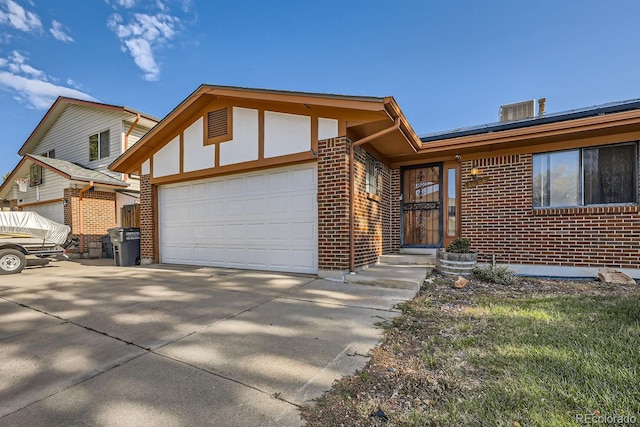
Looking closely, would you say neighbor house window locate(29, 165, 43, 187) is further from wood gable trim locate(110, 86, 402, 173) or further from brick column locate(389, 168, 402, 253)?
brick column locate(389, 168, 402, 253)

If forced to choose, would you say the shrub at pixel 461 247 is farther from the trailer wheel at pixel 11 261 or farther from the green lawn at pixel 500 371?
the trailer wheel at pixel 11 261

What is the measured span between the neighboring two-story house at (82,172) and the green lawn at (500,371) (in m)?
10.4

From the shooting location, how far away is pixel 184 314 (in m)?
3.51

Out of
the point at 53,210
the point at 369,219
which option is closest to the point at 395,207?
the point at 369,219

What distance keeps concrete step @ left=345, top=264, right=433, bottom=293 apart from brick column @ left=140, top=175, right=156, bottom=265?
243 inches

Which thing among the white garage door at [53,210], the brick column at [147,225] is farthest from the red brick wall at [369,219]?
the white garage door at [53,210]

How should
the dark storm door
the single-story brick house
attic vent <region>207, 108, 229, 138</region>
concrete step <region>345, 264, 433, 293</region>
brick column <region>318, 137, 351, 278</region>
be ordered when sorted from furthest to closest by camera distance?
the dark storm door → attic vent <region>207, 108, 229, 138</region> → the single-story brick house → brick column <region>318, 137, 351, 278</region> → concrete step <region>345, 264, 433, 293</region>

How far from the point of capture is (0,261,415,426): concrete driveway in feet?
5.76

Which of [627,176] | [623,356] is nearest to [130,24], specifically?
[623,356]

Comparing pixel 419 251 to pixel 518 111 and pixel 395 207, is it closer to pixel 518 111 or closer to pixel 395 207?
pixel 395 207

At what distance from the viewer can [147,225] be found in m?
8.12

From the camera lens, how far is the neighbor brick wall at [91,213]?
10.8m

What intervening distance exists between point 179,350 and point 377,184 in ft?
17.9

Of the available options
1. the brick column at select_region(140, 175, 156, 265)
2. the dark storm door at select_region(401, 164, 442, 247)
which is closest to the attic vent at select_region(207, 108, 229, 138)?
the brick column at select_region(140, 175, 156, 265)
